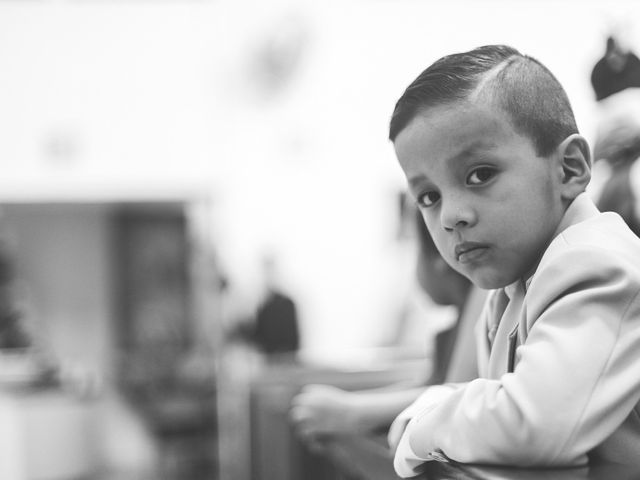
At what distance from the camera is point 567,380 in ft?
2.08

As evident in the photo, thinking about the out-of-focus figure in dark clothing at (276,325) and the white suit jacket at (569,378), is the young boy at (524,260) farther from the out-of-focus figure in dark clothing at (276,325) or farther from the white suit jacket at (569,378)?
the out-of-focus figure in dark clothing at (276,325)

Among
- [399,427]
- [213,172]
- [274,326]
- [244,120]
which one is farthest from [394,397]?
[244,120]

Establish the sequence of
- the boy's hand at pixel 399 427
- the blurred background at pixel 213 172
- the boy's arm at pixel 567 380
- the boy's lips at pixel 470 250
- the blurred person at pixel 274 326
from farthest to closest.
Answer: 1. the blurred background at pixel 213 172
2. the blurred person at pixel 274 326
3. the boy's hand at pixel 399 427
4. the boy's lips at pixel 470 250
5. the boy's arm at pixel 567 380

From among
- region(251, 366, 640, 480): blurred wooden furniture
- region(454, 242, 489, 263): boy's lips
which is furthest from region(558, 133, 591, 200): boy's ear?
region(251, 366, 640, 480): blurred wooden furniture

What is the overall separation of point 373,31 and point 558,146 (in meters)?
5.81

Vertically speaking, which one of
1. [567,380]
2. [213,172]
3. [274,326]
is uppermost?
[213,172]

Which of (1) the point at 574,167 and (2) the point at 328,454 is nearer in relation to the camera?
(1) the point at 574,167

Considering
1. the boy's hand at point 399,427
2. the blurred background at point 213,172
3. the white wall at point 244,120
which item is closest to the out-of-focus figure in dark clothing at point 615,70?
the boy's hand at point 399,427

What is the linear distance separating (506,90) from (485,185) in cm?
10

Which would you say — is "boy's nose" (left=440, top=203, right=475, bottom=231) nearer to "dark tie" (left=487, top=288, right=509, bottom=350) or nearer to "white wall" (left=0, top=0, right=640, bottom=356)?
"dark tie" (left=487, top=288, right=509, bottom=350)

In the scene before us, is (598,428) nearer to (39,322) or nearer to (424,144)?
(424,144)

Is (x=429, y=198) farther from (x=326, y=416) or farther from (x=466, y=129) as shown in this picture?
(x=326, y=416)

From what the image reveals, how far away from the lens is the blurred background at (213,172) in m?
5.73

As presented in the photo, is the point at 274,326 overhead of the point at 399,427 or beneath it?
beneath
